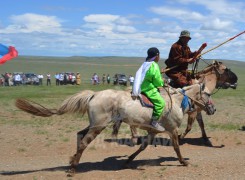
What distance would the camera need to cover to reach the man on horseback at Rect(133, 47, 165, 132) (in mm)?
8164

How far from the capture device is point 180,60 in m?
10.0

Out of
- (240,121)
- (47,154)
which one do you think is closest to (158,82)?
(47,154)

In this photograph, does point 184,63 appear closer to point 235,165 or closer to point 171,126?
point 171,126

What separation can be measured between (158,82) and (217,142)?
4.47 m

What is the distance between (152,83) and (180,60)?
6.55 feet

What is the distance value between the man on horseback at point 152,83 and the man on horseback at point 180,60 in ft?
5.75

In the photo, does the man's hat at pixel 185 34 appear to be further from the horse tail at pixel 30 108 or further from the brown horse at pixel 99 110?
the horse tail at pixel 30 108

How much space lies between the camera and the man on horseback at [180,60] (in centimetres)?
1003

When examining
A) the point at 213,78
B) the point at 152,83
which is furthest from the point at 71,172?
the point at 213,78

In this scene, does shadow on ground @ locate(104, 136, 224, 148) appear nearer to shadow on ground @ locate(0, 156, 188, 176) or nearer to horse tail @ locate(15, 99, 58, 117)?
shadow on ground @ locate(0, 156, 188, 176)

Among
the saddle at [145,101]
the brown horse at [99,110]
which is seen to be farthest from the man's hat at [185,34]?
the saddle at [145,101]

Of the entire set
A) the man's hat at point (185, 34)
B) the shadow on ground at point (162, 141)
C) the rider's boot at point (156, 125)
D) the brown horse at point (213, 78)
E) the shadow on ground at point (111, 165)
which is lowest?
the shadow on ground at point (162, 141)

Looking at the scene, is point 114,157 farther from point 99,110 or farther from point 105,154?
point 99,110

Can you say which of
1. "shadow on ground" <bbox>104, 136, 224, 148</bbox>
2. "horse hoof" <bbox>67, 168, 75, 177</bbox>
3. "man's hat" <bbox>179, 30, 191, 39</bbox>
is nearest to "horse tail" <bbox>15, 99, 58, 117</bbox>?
"horse hoof" <bbox>67, 168, 75, 177</bbox>
